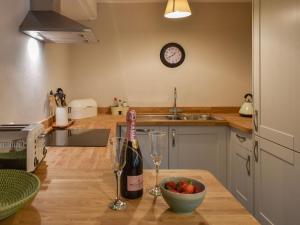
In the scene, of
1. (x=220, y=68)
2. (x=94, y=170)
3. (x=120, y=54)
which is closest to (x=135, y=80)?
(x=120, y=54)

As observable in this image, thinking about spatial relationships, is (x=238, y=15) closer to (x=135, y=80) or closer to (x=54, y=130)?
(x=135, y=80)

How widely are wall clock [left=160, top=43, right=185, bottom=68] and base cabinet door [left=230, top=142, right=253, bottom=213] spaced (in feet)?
3.92

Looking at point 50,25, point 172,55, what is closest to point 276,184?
point 50,25

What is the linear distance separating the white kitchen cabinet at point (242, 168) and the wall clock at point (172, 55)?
44.3 inches

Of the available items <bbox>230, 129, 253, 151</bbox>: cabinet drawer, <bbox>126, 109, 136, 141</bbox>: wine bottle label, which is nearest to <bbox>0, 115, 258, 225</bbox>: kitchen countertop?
<bbox>126, 109, 136, 141</bbox>: wine bottle label

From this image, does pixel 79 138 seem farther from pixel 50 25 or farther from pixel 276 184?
pixel 276 184

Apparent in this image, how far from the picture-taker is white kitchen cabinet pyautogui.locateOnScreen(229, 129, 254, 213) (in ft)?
8.03

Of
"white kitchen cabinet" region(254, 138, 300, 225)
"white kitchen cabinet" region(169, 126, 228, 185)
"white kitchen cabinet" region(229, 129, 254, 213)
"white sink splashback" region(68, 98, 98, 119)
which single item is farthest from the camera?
"white sink splashback" region(68, 98, 98, 119)

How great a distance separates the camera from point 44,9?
6.70ft

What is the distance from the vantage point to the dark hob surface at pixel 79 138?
1885mm

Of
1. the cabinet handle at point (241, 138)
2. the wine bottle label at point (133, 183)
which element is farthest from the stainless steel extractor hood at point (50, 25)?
the cabinet handle at point (241, 138)

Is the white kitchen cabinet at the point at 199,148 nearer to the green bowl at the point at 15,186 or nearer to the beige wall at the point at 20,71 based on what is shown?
the beige wall at the point at 20,71

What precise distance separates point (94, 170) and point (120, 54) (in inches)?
93.6

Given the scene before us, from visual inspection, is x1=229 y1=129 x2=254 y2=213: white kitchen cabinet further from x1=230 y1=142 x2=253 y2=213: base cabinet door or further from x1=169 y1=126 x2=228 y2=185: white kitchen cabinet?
x1=169 y1=126 x2=228 y2=185: white kitchen cabinet
